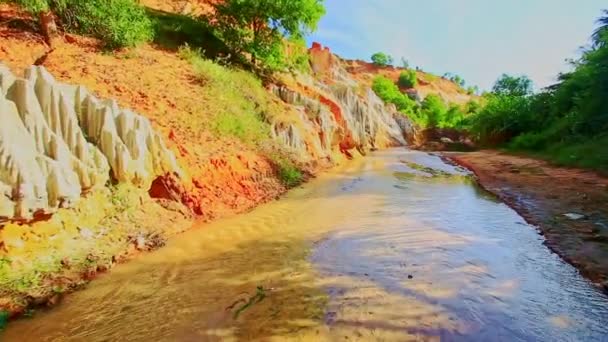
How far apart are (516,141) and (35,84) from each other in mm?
27031

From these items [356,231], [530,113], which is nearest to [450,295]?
[356,231]

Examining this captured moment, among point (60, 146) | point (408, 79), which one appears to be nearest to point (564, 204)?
point (60, 146)

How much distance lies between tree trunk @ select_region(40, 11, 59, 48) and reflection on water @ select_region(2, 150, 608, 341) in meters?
7.96

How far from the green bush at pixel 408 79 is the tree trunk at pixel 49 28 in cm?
6776

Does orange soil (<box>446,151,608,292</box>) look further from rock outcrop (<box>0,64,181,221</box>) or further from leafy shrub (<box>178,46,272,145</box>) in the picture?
leafy shrub (<box>178,46,272,145</box>)

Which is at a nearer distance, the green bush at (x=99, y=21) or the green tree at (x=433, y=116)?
the green bush at (x=99, y=21)

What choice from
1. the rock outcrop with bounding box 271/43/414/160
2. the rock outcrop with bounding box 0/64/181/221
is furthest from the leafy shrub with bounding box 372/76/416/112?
the rock outcrop with bounding box 0/64/181/221

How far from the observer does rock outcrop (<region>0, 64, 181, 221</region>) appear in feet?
14.5

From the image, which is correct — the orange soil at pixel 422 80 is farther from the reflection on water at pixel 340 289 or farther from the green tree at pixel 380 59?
the reflection on water at pixel 340 289

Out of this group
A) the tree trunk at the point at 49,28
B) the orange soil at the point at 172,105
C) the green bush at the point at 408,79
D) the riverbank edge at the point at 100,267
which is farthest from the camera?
the green bush at the point at 408,79

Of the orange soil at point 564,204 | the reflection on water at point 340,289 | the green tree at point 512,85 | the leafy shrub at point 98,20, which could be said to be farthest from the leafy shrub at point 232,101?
the green tree at point 512,85

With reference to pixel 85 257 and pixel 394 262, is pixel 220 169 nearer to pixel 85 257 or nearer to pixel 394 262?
pixel 85 257

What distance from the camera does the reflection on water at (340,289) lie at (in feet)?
12.7

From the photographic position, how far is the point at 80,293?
4.74 meters
